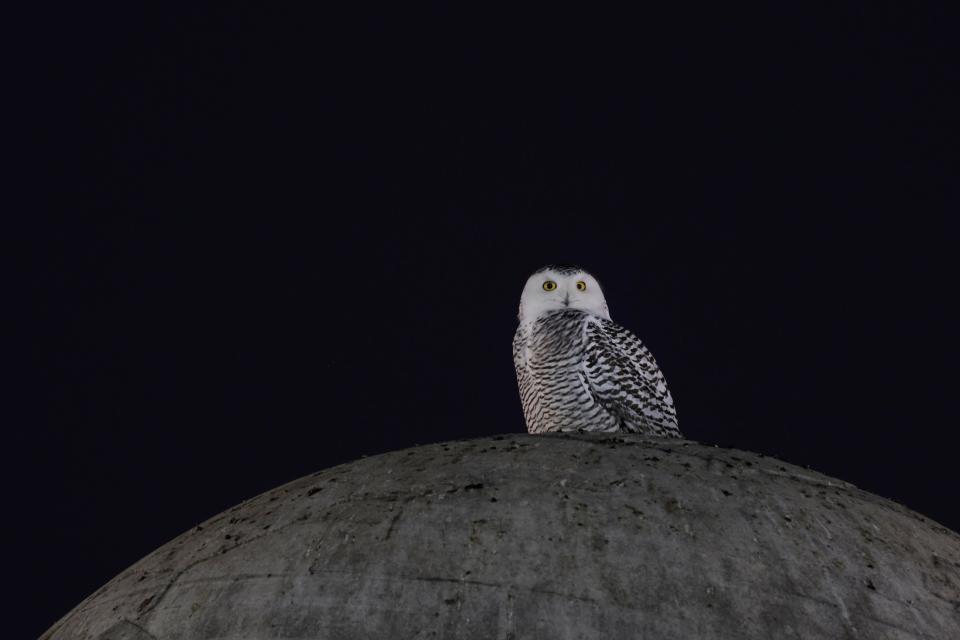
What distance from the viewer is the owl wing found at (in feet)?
24.4

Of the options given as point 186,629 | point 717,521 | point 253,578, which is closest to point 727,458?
point 717,521

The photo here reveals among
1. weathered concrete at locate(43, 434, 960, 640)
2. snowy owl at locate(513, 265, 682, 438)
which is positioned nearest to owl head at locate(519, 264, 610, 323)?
snowy owl at locate(513, 265, 682, 438)

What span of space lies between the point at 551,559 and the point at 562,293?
5207 mm

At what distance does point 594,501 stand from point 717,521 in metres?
0.49

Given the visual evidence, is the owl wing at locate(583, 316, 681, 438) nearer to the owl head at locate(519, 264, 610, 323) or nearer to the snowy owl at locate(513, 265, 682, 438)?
the snowy owl at locate(513, 265, 682, 438)

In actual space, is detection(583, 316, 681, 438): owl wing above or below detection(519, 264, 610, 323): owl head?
below

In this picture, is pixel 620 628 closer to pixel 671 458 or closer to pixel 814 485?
pixel 671 458

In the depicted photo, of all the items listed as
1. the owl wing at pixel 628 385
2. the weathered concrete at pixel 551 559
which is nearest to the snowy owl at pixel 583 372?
the owl wing at pixel 628 385

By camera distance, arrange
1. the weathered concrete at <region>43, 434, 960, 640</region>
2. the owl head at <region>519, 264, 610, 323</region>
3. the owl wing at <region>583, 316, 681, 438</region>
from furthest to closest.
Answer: the owl head at <region>519, 264, 610, 323</region>
the owl wing at <region>583, 316, 681, 438</region>
the weathered concrete at <region>43, 434, 960, 640</region>

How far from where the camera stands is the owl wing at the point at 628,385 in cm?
744

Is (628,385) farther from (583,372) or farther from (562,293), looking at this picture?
(562,293)

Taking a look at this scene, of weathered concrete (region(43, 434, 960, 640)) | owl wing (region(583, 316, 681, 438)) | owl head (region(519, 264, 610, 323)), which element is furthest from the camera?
owl head (region(519, 264, 610, 323))

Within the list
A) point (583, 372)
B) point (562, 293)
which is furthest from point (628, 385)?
point (562, 293)

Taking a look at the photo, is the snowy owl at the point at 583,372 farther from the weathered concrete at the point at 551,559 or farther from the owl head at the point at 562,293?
the weathered concrete at the point at 551,559
